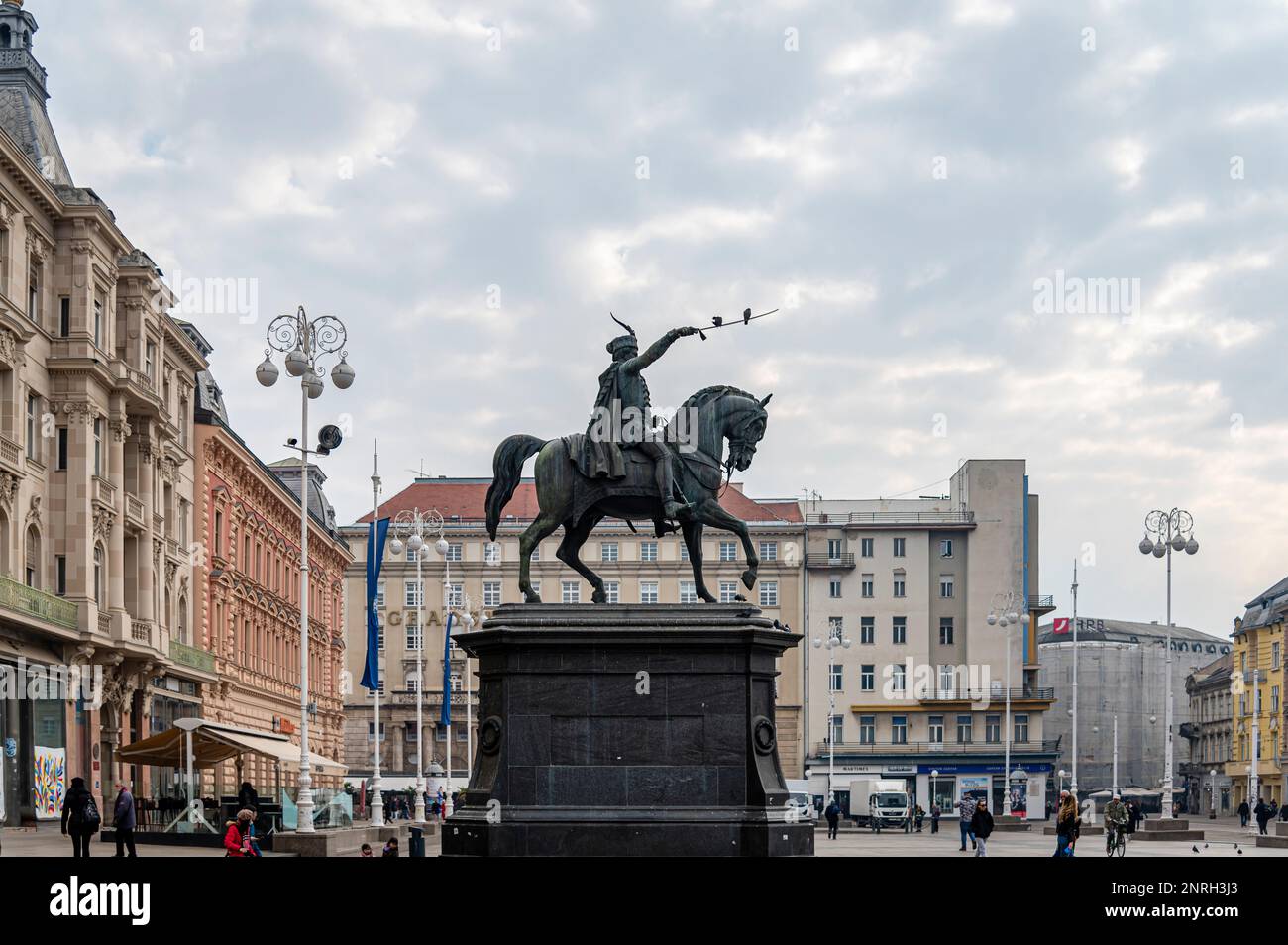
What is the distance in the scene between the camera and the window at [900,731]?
116 meters

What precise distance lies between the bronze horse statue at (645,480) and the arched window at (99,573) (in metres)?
33.0

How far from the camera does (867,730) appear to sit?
11675 centimetres

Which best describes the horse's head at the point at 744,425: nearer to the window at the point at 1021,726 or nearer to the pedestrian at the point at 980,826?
the pedestrian at the point at 980,826

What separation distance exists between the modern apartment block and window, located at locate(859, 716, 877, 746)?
0.06 metres

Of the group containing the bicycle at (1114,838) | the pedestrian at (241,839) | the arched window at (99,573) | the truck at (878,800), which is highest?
the arched window at (99,573)

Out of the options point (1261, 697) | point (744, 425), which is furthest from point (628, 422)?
point (1261, 697)

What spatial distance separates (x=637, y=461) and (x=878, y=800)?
7170 centimetres

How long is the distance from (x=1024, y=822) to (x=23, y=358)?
147ft

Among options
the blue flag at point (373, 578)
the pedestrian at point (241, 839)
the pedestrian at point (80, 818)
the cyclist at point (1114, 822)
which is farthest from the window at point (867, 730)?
the pedestrian at point (241, 839)

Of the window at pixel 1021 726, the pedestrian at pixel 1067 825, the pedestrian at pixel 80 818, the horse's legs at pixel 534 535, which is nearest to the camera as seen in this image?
the horse's legs at pixel 534 535

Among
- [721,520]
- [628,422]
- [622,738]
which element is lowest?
[622,738]

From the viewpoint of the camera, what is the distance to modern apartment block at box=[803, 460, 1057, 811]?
115188 millimetres

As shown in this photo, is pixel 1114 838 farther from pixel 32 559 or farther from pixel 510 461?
pixel 32 559
